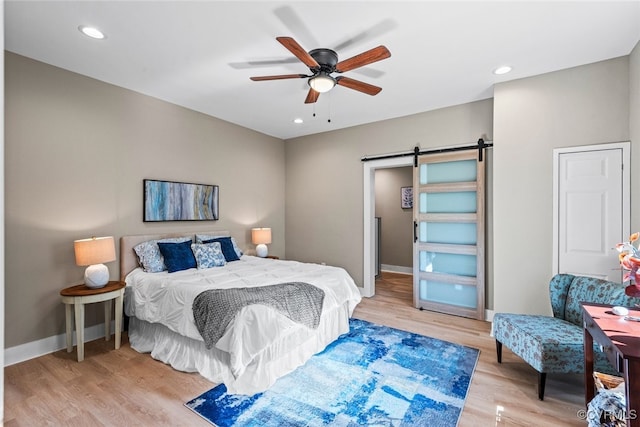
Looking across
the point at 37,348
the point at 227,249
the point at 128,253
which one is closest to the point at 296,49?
the point at 227,249

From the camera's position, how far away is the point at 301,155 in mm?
5676

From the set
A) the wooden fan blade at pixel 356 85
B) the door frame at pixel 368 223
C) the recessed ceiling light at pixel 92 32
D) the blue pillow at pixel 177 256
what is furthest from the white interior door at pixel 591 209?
the recessed ceiling light at pixel 92 32

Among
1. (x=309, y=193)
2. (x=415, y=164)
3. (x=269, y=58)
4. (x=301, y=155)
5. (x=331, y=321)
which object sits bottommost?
(x=331, y=321)

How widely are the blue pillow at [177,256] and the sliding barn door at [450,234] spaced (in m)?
3.04

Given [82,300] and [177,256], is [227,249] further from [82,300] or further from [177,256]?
[82,300]

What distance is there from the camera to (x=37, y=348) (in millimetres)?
2914

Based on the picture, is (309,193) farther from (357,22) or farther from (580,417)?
(580,417)

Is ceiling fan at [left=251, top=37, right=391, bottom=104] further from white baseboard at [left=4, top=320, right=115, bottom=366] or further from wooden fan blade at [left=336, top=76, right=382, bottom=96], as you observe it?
white baseboard at [left=4, top=320, right=115, bottom=366]

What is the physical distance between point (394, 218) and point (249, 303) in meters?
5.16

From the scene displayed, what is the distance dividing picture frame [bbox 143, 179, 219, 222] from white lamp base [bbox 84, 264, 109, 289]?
2.98ft

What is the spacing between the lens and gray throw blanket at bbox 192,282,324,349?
7.93 feet

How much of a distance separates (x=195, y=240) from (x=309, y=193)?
2183mm

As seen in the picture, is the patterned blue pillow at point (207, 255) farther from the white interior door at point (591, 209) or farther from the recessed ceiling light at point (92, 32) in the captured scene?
the white interior door at point (591, 209)

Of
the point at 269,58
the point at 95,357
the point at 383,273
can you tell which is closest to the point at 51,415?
the point at 95,357
